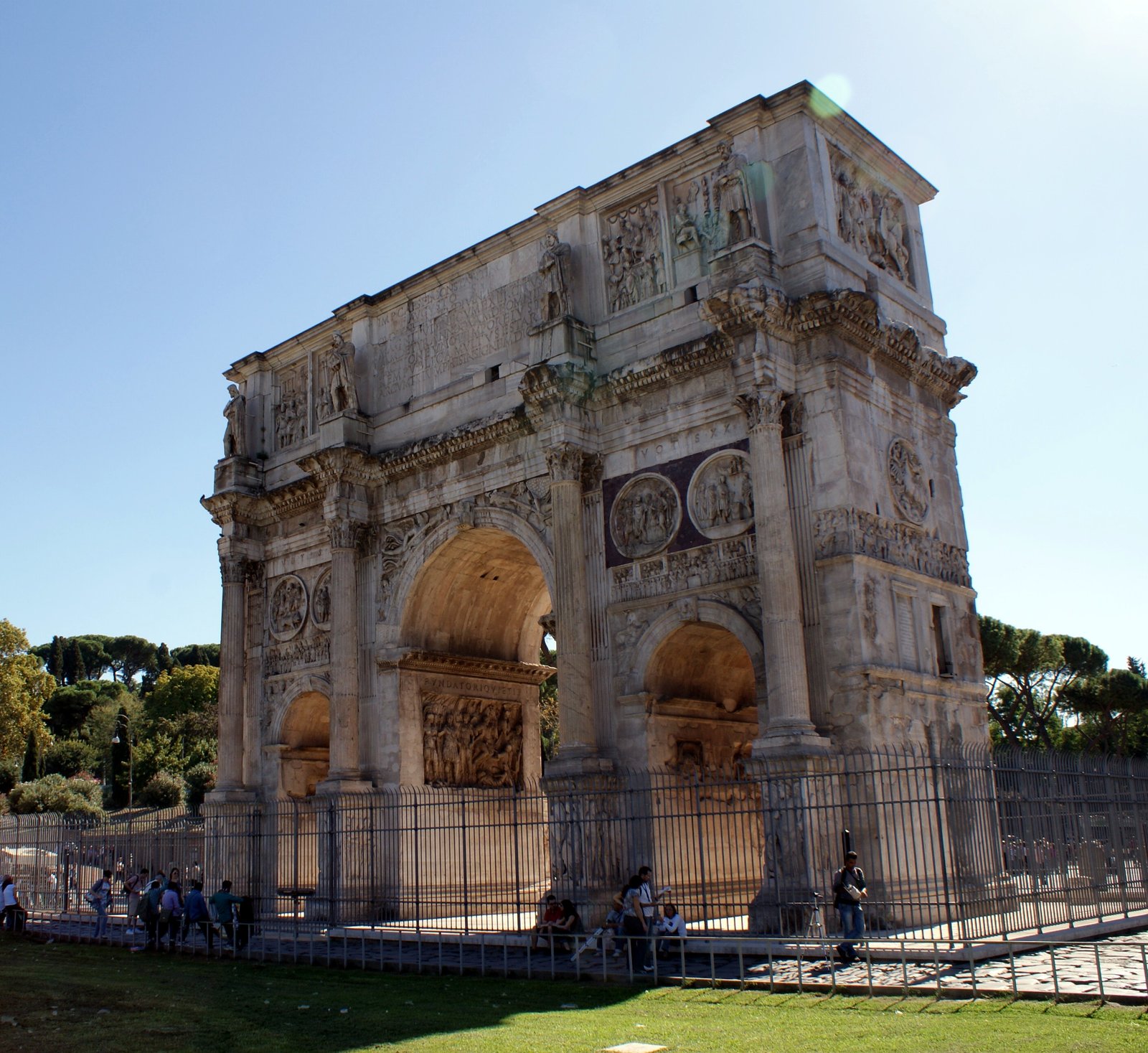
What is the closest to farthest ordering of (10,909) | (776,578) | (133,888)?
(776,578)
(10,909)
(133,888)

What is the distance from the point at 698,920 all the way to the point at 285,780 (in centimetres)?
1028

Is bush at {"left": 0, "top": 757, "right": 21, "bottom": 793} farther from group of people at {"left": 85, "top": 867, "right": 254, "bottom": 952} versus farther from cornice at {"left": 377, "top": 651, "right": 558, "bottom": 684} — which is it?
group of people at {"left": 85, "top": 867, "right": 254, "bottom": 952}

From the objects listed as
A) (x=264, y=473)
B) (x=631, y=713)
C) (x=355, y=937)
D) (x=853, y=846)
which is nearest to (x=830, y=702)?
(x=853, y=846)

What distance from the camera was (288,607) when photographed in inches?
951

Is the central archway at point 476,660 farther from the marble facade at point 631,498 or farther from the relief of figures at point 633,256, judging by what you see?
the relief of figures at point 633,256

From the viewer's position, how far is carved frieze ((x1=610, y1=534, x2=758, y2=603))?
17.1 meters

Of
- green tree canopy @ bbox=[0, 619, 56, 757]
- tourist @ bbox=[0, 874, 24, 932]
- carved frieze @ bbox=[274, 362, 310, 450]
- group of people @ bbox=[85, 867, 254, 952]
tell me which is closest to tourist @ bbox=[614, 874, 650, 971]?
group of people @ bbox=[85, 867, 254, 952]

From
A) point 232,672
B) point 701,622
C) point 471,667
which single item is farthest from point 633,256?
point 232,672

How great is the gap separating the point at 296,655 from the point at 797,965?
1432cm

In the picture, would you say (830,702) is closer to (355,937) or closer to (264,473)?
(355,937)

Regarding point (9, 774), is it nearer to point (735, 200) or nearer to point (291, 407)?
point (291, 407)

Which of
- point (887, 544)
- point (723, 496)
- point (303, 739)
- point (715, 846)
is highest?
point (723, 496)

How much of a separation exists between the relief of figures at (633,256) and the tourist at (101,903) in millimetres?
12343

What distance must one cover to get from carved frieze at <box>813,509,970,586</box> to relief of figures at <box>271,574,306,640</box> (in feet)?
37.8
